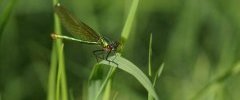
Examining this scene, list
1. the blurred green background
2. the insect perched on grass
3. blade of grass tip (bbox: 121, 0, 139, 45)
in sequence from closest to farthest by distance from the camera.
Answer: blade of grass tip (bbox: 121, 0, 139, 45)
the insect perched on grass
the blurred green background

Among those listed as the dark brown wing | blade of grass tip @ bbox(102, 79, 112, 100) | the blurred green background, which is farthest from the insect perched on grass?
the blurred green background

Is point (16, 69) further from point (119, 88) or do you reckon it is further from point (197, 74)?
point (197, 74)

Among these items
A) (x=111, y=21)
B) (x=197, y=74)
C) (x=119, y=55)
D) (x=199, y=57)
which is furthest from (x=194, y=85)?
(x=119, y=55)

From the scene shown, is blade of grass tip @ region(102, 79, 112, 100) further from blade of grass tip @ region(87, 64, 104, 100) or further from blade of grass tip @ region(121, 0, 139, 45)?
blade of grass tip @ region(121, 0, 139, 45)

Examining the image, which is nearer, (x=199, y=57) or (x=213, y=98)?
(x=213, y=98)

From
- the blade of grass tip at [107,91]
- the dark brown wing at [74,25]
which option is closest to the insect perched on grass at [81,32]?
the dark brown wing at [74,25]

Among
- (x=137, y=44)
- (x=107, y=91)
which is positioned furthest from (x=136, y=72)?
(x=137, y=44)

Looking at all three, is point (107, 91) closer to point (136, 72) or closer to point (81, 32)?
point (136, 72)

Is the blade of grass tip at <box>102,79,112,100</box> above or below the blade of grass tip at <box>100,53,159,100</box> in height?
below
